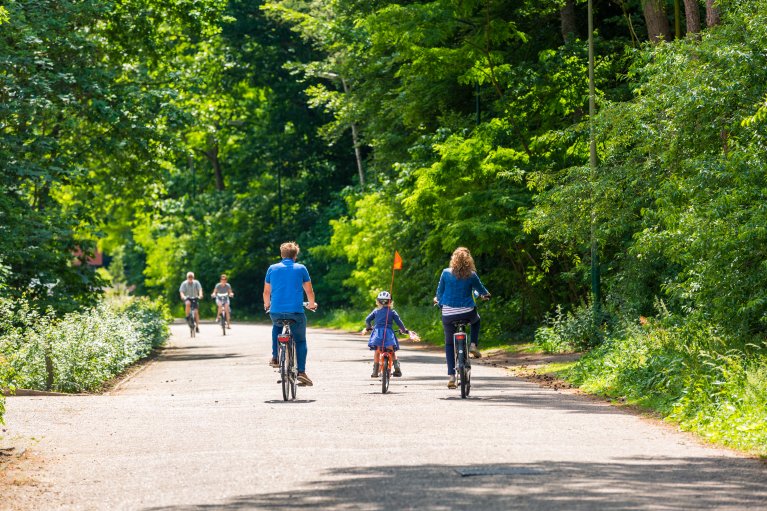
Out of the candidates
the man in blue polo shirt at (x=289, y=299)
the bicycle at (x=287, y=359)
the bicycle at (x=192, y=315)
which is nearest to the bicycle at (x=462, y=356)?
the man in blue polo shirt at (x=289, y=299)

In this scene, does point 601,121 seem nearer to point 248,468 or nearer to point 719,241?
point 719,241

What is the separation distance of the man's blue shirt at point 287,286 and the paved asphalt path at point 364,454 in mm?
1237

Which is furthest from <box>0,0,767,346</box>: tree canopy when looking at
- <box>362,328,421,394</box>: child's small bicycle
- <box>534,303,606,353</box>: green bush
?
<box>362,328,421,394</box>: child's small bicycle

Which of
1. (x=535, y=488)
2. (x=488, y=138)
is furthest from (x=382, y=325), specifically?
(x=488, y=138)

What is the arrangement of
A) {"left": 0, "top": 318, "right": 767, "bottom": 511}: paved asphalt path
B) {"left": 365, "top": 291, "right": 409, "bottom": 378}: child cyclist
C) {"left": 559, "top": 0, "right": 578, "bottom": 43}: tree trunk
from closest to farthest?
{"left": 0, "top": 318, "right": 767, "bottom": 511}: paved asphalt path
{"left": 365, "top": 291, "right": 409, "bottom": 378}: child cyclist
{"left": 559, "top": 0, "right": 578, "bottom": 43}: tree trunk

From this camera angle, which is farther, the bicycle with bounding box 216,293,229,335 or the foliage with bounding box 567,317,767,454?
the bicycle with bounding box 216,293,229,335

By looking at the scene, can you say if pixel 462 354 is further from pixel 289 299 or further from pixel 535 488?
pixel 535 488

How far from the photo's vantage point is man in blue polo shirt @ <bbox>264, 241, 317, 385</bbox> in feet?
56.5

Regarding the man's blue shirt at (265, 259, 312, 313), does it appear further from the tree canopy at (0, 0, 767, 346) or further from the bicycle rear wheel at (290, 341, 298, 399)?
the tree canopy at (0, 0, 767, 346)

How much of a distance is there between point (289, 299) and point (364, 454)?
6.26 meters

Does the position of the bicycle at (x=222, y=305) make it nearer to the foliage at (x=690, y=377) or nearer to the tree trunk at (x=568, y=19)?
the tree trunk at (x=568, y=19)

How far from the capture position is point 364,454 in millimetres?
11195

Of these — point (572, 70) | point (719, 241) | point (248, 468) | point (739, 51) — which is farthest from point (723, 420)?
point (572, 70)

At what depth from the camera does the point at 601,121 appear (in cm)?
2350
